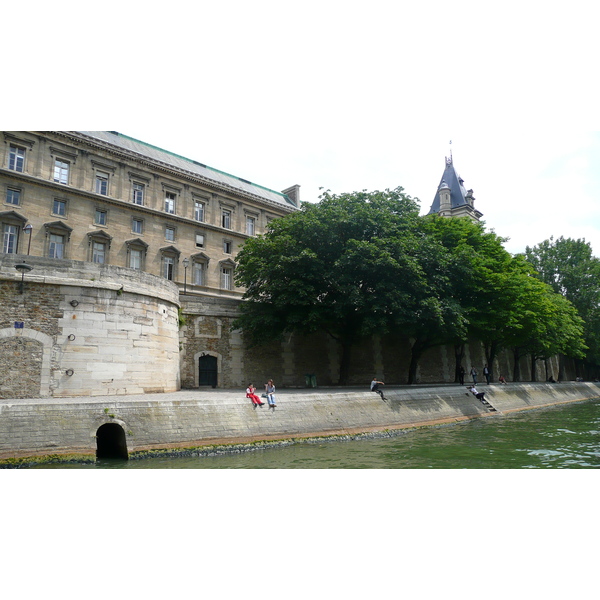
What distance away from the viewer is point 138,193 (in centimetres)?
3678

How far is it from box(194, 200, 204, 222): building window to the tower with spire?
3592 centimetres

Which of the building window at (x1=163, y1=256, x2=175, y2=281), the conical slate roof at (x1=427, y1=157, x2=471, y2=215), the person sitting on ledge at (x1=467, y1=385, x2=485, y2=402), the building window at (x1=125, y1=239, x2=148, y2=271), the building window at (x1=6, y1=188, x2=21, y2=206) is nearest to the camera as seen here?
the person sitting on ledge at (x1=467, y1=385, x2=485, y2=402)

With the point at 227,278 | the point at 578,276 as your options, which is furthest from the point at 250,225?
the point at 578,276

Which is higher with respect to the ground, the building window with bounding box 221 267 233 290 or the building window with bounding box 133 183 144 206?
the building window with bounding box 133 183 144 206

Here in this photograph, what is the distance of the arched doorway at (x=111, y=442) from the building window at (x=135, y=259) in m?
21.8

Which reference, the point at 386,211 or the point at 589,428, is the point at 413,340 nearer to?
the point at 386,211

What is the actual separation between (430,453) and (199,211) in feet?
99.3

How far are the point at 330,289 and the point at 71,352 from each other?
14.1 metres

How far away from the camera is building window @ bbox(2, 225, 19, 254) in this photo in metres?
30.0

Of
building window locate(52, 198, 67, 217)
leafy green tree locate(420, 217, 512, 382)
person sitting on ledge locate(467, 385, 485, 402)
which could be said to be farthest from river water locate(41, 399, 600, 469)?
building window locate(52, 198, 67, 217)

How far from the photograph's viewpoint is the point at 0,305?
54.2 ft

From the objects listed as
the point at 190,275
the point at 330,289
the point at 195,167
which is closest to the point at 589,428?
the point at 330,289

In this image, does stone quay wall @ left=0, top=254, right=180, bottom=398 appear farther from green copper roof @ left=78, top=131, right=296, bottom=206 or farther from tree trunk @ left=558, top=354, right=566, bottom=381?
tree trunk @ left=558, top=354, right=566, bottom=381

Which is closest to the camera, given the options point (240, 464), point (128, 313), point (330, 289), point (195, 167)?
point (240, 464)
